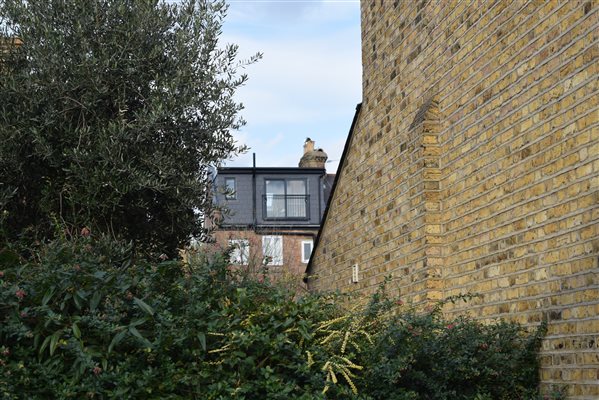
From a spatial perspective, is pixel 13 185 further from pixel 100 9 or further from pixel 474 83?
pixel 474 83

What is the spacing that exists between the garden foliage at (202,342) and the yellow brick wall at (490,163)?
1.93ft

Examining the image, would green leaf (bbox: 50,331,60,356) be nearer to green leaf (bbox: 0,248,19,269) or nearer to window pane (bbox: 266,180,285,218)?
green leaf (bbox: 0,248,19,269)

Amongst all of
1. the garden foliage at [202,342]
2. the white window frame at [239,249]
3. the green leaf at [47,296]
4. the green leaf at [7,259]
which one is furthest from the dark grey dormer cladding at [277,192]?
the green leaf at [47,296]

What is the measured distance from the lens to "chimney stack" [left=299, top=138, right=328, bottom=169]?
4522 centimetres

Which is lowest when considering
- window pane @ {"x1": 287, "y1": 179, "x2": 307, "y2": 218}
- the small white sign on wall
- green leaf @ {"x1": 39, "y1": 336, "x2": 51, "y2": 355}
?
green leaf @ {"x1": 39, "y1": 336, "x2": 51, "y2": 355}

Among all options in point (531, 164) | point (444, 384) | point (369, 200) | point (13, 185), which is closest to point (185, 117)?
point (13, 185)

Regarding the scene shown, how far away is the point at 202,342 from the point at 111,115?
4.22m

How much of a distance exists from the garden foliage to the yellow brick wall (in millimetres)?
588

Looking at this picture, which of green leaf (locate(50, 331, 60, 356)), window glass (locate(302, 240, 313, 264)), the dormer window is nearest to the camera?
green leaf (locate(50, 331, 60, 356))

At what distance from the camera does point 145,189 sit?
888cm

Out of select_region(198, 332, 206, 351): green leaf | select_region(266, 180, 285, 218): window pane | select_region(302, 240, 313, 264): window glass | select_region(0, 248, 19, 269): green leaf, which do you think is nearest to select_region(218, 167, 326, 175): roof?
select_region(266, 180, 285, 218): window pane

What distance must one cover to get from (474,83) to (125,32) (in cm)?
350

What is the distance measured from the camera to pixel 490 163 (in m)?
7.33

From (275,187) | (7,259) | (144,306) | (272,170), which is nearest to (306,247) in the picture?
(275,187)
